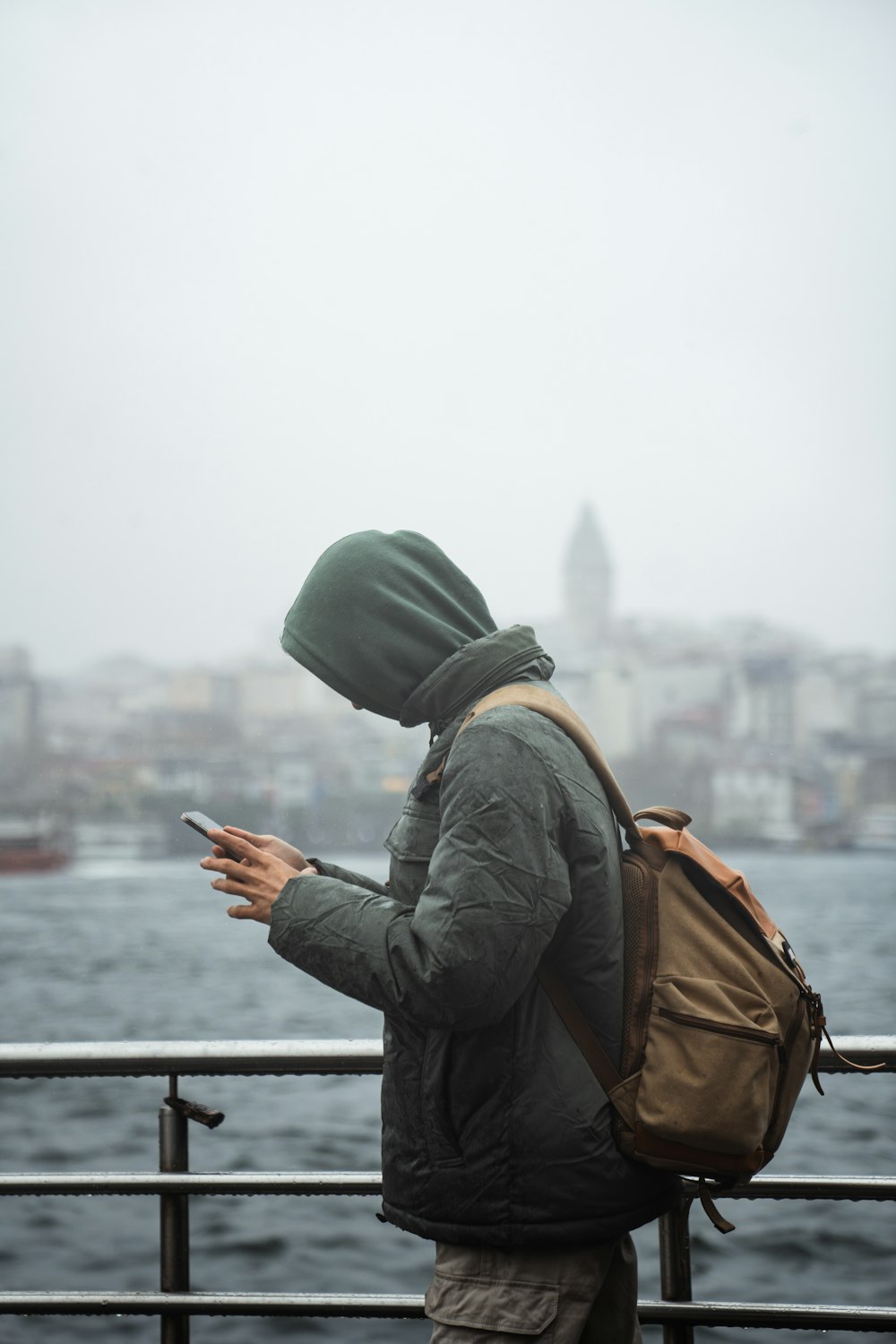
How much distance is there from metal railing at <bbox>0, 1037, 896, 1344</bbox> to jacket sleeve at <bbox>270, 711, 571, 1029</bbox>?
0.69 metres

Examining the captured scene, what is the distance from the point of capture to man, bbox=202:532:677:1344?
1458mm

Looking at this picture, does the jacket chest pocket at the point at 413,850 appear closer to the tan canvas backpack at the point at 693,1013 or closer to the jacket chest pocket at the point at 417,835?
the jacket chest pocket at the point at 417,835

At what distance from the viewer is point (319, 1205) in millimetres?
17891

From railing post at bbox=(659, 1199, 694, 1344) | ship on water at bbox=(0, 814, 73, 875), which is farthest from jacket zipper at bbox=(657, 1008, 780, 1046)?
ship on water at bbox=(0, 814, 73, 875)

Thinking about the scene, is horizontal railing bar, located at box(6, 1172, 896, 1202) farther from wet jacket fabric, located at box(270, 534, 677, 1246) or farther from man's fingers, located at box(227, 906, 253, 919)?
man's fingers, located at box(227, 906, 253, 919)

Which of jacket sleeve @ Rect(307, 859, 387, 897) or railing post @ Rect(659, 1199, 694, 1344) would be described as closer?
jacket sleeve @ Rect(307, 859, 387, 897)

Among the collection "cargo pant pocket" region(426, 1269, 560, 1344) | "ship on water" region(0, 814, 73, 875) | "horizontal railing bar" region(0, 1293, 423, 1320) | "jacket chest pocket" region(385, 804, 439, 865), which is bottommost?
"ship on water" region(0, 814, 73, 875)

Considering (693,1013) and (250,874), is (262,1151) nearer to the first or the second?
(250,874)

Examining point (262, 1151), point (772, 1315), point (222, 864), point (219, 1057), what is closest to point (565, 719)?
point (222, 864)

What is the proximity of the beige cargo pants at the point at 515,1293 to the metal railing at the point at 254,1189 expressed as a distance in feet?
1.86

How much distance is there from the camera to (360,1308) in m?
2.16

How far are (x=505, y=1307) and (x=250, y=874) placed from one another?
1.92 ft

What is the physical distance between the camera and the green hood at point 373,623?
5.49 ft

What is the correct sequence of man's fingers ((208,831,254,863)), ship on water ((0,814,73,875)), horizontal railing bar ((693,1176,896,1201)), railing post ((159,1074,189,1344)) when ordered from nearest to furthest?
man's fingers ((208,831,254,863)), horizontal railing bar ((693,1176,896,1201)), railing post ((159,1074,189,1344)), ship on water ((0,814,73,875))
